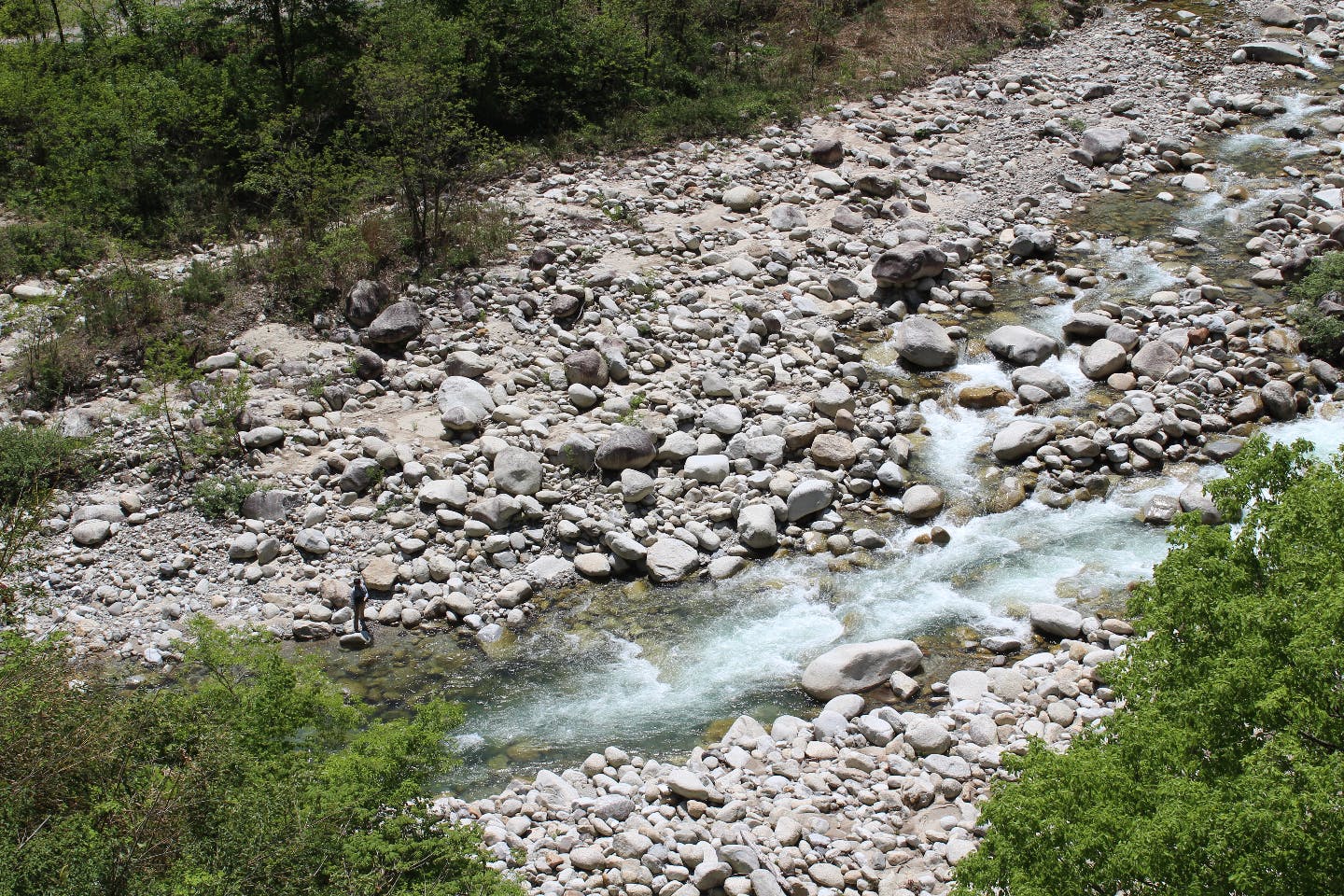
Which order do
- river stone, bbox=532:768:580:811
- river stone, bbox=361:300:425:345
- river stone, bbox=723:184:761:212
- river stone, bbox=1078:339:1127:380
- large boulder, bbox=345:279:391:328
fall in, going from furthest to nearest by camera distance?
1. river stone, bbox=723:184:761:212
2. large boulder, bbox=345:279:391:328
3. river stone, bbox=361:300:425:345
4. river stone, bbox=1078:339:1127:380
5. river stone, bbox=532:768:580:811

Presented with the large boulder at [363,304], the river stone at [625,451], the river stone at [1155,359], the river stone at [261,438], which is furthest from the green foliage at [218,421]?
the river stone at [1155,359]

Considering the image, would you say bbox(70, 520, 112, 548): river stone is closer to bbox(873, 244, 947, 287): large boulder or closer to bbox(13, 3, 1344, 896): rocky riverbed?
bbox(13, 3, 1344, 896): rocky riverbed

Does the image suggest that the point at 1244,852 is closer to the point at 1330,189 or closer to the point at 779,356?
the point at 779,356

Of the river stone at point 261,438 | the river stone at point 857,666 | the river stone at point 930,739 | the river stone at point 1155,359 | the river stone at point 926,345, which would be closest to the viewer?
the river stone at point 930,739

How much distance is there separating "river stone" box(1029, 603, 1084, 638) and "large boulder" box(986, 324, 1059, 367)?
514 centimetres

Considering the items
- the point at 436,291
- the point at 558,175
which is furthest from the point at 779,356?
the point at 558,175

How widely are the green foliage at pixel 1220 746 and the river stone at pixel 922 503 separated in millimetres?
5347

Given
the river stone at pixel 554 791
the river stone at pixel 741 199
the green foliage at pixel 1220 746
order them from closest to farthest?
the green foliage at pixel 1220 746 → the river stone at pixel 554 791 → the river stone at pixel 741 199

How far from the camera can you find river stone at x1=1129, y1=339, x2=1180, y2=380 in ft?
48.2

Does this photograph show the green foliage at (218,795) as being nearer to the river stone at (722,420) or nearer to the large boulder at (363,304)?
the river stone at (722,420)

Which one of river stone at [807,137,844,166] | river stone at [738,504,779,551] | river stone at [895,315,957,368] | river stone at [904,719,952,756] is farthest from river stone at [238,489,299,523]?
river stone at [807,137,844,166]

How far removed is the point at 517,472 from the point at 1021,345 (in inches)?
310

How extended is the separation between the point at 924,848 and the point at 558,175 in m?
15.8

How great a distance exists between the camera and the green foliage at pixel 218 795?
6.75 meters
